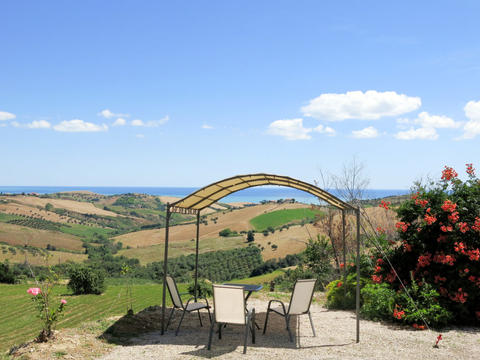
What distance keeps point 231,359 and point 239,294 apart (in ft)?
2.56

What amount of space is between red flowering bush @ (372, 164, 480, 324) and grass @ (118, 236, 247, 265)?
31.9 meters

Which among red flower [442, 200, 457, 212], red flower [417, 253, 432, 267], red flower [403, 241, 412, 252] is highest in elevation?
red flower [442, 200, 457, 212]

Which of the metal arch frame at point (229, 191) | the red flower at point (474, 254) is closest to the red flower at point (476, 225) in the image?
the red flower at point (474, 254)

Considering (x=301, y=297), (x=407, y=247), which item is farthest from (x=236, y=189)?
(x=407, y=247)

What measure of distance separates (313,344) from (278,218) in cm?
4180

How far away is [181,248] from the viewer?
43812mm

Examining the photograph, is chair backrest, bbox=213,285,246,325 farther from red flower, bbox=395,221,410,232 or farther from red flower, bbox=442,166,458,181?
red flower, bbox=442,166,458,181

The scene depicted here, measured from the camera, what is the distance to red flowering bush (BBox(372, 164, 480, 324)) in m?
6.47

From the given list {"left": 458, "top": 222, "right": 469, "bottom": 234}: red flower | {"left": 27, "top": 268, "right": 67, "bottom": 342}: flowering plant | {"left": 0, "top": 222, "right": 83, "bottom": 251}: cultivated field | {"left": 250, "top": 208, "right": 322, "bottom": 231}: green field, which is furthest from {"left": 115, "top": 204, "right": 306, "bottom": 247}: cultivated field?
{"left": 27, "top": 268, "right": 67, "bottom": 342}: flowering plant

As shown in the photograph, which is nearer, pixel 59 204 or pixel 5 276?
pixel 5 276

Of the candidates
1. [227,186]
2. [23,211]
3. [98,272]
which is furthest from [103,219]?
[227,186]

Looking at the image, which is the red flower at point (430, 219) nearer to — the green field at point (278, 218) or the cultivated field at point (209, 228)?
the green field at point (278, 218)

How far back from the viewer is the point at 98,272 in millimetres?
15133

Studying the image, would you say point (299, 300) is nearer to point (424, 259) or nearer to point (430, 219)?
point (424, 259)
